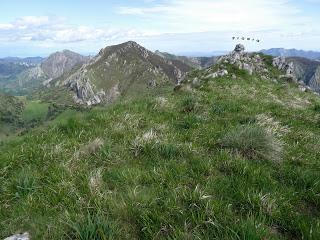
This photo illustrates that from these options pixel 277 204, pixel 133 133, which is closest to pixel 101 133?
pixel 133 133

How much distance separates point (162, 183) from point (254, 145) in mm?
2948

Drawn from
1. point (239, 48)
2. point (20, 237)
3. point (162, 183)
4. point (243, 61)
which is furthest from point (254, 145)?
point (239, 48)

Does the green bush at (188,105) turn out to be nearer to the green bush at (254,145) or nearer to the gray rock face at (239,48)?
the green bush at (254,145)

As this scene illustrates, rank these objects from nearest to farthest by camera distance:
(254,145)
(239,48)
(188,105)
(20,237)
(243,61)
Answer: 1. (20,237)
2. (254,145)
3. (188,105)
4. (243,61)
5. (239,48)

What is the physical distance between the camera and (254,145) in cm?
869

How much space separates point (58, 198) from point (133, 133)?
169 inches

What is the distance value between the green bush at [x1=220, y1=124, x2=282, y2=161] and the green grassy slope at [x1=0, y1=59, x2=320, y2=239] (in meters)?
0.03

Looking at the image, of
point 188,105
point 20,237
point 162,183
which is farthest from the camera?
point 188,105

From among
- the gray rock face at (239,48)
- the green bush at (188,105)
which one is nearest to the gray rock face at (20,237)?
the green bush at (188,105)

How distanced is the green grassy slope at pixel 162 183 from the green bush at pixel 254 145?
25 mm

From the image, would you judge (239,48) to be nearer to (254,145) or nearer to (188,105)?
(188,105)

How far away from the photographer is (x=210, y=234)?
521 cm

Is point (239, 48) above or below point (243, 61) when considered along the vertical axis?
above

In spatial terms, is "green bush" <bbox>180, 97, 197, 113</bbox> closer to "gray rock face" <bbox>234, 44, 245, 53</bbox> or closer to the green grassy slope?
the green grassy slope
